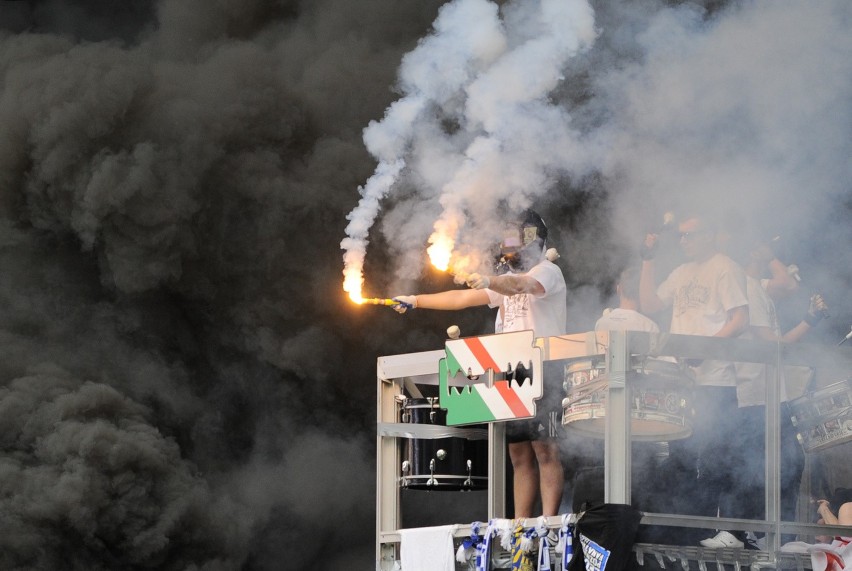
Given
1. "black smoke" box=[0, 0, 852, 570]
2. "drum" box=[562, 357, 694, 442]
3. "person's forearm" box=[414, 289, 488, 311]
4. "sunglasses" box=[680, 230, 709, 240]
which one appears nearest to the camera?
"drum" box=[562, 357, 694, 442]

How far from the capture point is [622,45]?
11930 millimetres

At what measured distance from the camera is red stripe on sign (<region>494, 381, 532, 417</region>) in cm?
945

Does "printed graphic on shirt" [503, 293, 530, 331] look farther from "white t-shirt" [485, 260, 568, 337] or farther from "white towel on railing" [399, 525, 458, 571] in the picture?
"white towel on railing" [399, 525, 458, 571]

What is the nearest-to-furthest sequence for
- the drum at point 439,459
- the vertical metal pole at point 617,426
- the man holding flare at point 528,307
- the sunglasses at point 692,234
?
the vertical metal pole at point 617,426 → the man holding flare at point 528,307 → the sunglasses at point 692,234 → the drum at point 439,459

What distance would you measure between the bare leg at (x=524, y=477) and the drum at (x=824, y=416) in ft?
5.44

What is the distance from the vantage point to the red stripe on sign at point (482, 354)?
381 inches

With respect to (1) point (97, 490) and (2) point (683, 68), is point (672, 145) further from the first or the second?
(1) point (97, 490)

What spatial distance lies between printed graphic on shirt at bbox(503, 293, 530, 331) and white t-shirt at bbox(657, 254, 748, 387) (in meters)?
0.97

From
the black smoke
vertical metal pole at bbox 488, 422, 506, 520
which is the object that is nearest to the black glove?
vertical metal pole at bbox 488, 422, 506, 520

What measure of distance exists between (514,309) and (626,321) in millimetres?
809

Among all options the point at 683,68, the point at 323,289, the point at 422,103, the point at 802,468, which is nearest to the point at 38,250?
the point at 323,289

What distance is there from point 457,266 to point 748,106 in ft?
7.94

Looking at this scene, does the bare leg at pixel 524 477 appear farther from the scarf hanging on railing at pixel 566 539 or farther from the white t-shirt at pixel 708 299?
the white t-shirt at pixel 708 299

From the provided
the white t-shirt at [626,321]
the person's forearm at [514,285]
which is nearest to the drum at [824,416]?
the white t-shirt at [626,321]
